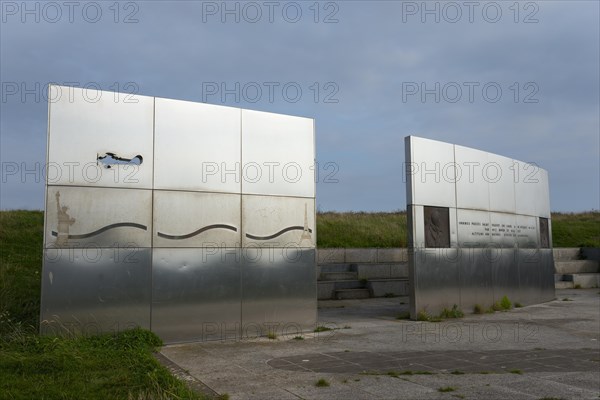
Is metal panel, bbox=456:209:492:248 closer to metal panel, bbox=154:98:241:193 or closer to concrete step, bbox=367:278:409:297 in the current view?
concrete step, bbox=367:278:409:297

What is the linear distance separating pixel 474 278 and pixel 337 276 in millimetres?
6087

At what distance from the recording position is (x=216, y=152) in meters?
10.9

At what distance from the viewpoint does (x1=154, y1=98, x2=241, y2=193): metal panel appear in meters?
10.4

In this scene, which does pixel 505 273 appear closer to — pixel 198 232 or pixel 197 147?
pixel 198 232

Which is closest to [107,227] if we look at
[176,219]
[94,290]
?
[94,290]

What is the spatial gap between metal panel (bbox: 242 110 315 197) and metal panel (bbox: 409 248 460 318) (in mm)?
3552

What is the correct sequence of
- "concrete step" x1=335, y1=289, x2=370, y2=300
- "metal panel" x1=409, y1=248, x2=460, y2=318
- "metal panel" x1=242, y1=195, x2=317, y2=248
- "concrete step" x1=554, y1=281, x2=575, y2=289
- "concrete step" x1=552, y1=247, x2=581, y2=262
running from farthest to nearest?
1. "concrete step" x1=552, y1=247, x2=581, y2=262
2. "concrete step" x1=554, y1=281, x2=575, y2=289
3. "concrete step" x1=335, y1=289, x2=370, y2=300
4. "metal panel" x1=409, y1=248, x2=460, y2=318
5. "metal panel" x1=242, y1=195, x2=317, y2=248

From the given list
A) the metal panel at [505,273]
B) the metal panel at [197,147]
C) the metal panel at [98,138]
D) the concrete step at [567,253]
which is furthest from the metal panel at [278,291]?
the concrete step at [567,253]

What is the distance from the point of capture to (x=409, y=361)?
27.4 ft

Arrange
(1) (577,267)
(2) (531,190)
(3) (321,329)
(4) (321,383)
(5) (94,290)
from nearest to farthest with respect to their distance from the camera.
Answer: (4) (321,383)
(5) (94,290)
(3) (321,329)
(2) (531,190)
(1) (577,267)

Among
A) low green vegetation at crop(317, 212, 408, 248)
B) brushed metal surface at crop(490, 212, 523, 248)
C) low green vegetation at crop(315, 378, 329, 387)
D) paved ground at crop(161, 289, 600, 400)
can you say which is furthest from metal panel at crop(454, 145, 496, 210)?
low green vegetation at crop(315, 378, 329, 387)

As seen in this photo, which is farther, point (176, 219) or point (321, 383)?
point (176, 219)

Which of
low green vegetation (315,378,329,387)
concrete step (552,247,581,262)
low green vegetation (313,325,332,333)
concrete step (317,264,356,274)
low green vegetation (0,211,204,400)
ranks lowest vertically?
low green vegetation (313,325,332,333)

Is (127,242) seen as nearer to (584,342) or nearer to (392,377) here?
(392,377)
